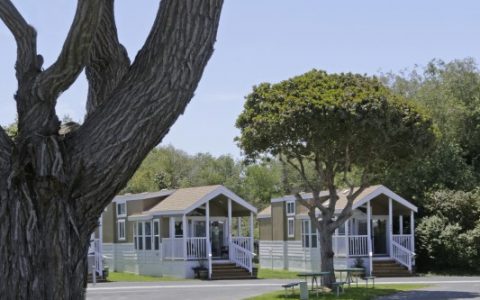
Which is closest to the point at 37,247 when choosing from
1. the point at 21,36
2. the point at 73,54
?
the point at 73,54

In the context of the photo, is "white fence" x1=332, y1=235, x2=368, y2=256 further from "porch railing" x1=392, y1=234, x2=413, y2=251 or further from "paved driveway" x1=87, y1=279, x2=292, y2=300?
"paved driveway" x1=87, y1=279, x2=292, y2=300

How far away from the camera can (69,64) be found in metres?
5.56

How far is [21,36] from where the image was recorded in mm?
5695

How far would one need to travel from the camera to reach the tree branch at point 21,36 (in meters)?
5.58

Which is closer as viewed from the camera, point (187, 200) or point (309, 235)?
point (187, 200)

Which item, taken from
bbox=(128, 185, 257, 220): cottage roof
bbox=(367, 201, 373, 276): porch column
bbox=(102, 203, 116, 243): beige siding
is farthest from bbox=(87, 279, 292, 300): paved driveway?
bbox=(102, 203, 116, 243): beige siding

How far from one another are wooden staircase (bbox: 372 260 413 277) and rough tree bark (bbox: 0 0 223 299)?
3373 cm

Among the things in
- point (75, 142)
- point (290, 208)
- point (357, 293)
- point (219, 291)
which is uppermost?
point (75, 142)

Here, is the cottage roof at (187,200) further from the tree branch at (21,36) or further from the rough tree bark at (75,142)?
the rough tree bark at (75,142)

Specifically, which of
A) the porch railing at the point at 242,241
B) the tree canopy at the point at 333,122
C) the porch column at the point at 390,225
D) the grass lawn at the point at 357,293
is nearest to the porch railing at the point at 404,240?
the porch column at the point at 390,225

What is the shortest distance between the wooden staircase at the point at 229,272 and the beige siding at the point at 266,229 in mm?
8070

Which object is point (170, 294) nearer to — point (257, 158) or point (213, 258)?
point (257, 158)

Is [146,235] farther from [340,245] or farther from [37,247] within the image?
[37,247]

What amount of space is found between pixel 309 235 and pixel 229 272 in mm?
5676
